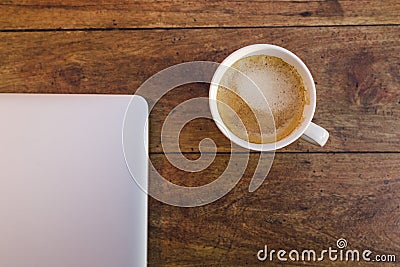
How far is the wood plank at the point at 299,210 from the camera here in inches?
25.4

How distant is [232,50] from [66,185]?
27 cm

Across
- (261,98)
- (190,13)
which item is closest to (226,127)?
(261,98)

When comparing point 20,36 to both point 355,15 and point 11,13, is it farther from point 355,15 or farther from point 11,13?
point 355,15

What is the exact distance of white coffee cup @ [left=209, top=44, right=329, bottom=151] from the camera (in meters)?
0.60

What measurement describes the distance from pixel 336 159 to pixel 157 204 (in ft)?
0.78

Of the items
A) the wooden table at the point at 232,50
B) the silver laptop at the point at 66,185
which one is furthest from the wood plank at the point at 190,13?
the silver laptop at the point at 66,185

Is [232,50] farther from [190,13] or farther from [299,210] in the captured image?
[299,210]

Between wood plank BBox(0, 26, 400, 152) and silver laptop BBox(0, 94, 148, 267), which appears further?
wood plank BBox(0, 26, 400, 152)

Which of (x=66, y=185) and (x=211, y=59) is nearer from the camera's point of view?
(x=66, y=185)

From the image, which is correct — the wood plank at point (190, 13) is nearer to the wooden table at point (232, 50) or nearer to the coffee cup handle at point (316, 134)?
the wooden table at point (232, 50)

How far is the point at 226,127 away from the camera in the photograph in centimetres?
61

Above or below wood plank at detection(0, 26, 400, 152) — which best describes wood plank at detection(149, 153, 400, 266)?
below

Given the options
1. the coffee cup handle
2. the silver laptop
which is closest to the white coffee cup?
the coffee cup handle

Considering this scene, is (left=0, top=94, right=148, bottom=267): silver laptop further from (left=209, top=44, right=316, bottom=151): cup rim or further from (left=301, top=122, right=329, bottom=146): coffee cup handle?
(left=301, top=122, right=329, bottom=146): coffee cup handle
